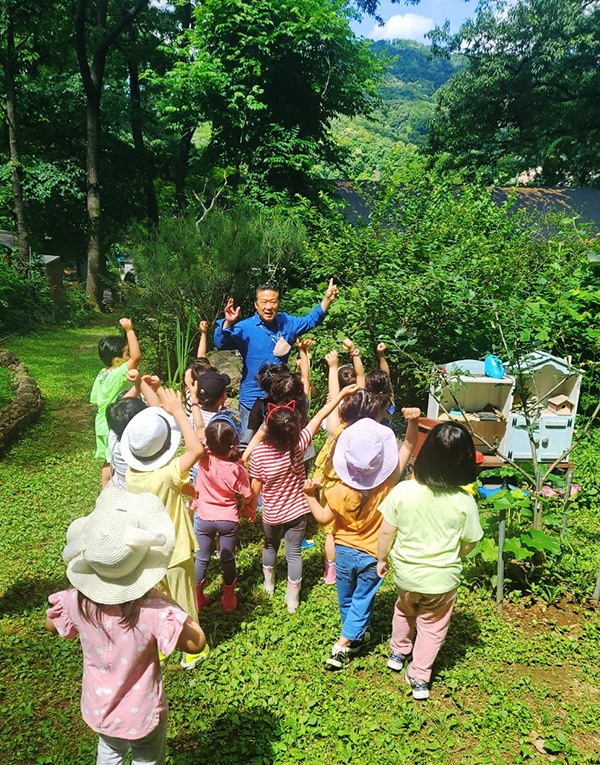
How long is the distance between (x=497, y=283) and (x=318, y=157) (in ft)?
24.6

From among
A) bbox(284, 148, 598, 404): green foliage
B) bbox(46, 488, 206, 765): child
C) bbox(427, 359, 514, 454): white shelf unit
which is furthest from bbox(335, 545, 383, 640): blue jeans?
bbox(284, 148, 598, 404): green foliage

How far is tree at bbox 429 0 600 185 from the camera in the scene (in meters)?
19.1

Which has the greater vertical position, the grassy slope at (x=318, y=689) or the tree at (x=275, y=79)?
the tree at (x=275, y=79)

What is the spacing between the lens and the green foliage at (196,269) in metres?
8.24

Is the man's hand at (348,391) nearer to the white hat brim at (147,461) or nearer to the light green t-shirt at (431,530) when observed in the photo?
the light green t-shirt at (431,530)

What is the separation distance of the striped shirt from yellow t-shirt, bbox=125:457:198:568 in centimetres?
53

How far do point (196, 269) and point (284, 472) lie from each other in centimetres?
543

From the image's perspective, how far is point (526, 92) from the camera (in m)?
20.6

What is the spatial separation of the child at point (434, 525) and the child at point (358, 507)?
0.56 feet

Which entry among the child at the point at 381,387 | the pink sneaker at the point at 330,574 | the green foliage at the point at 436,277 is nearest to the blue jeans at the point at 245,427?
the child at the point at 381,387

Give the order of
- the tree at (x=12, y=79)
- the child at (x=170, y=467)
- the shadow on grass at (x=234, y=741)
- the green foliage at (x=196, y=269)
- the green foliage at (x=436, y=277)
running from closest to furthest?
the shadow on grass at (x=234, y=741), the child at (x=170, y=467), the green foliage at (x=436, y=277), the green foliage at (x=196, y=269), the tree at (x=12, y=79)

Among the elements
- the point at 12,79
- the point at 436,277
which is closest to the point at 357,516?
the point at 436,277

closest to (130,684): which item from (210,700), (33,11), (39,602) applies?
(210,700)

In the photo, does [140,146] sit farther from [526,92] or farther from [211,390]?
[211,390]
